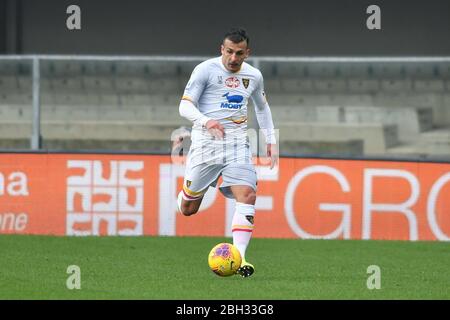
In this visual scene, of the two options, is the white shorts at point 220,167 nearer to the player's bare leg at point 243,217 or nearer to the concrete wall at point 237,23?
the player's bare leg at point 243,217

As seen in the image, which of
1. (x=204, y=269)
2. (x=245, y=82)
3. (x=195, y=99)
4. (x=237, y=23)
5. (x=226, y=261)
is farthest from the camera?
(x=237, y=23)

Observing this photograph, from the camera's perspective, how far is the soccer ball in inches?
374

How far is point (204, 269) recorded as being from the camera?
10445 mm

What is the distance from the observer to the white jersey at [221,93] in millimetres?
9992

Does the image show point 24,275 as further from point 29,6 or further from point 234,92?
point 29,6

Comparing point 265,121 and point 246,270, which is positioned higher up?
point 265,121

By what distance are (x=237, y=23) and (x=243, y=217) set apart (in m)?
12.5

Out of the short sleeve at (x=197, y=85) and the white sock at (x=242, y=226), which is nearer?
the white sock at (x=242, y=226)

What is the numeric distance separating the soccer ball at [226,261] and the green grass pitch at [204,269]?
0.27 ft

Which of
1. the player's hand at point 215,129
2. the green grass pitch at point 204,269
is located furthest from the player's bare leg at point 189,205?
the player's hand at point 215,129

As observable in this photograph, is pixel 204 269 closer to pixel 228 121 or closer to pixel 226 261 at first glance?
pixel 226 261

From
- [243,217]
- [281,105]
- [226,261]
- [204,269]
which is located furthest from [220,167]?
[281,105]
